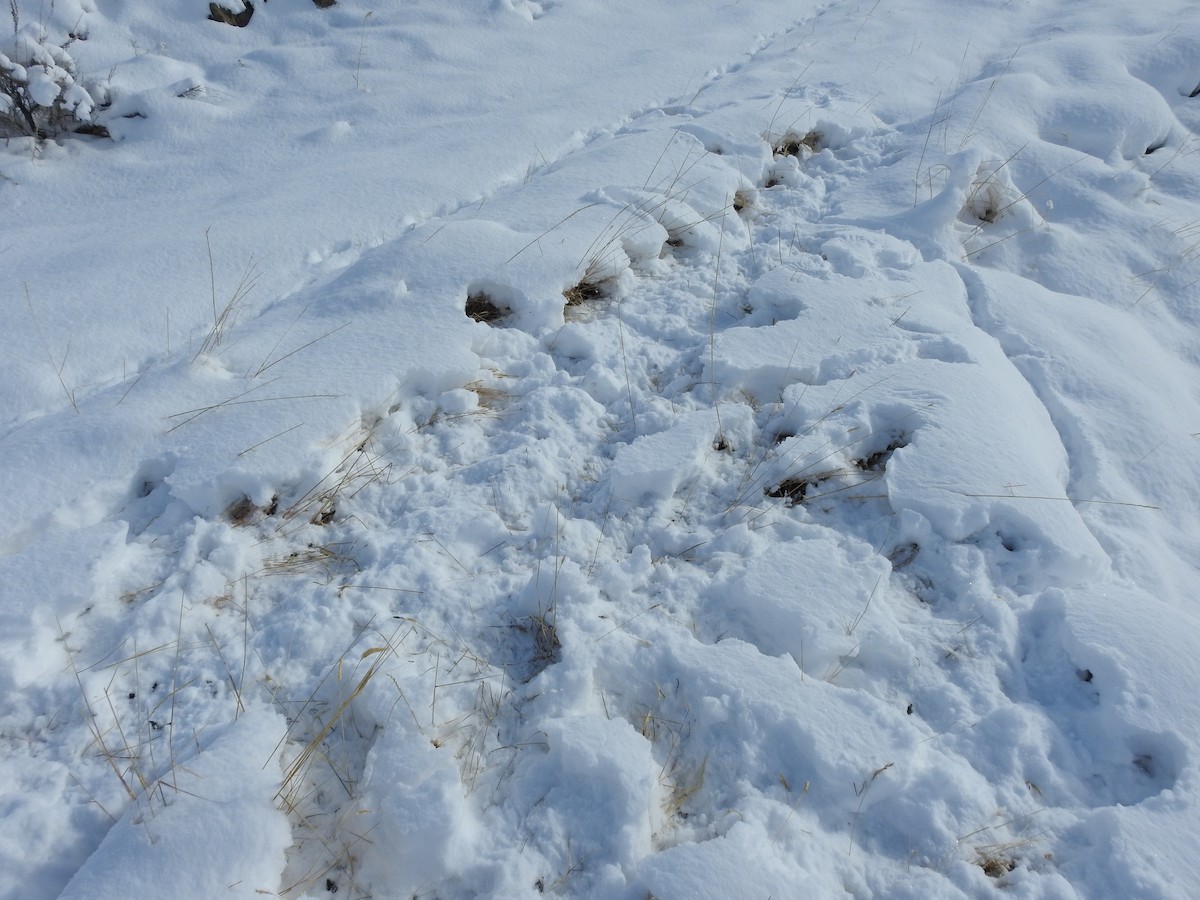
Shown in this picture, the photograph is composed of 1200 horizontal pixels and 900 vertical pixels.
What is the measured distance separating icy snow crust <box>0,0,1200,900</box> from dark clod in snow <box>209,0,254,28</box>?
1296 millimetres

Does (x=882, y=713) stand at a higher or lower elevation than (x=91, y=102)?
lower

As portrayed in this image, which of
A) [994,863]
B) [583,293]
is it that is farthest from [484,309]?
[994,863]

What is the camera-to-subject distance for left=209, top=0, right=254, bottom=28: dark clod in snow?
5109mm

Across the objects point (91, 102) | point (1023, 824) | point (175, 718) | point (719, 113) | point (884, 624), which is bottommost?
point (175, 718)

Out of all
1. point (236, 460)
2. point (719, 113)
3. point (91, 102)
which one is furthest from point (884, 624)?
point (91, 102)

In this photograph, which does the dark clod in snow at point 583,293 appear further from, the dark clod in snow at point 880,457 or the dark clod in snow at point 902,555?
the dark clod in snow at point 902,555

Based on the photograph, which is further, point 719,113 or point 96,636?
point 719,113

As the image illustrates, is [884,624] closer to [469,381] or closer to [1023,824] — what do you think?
[1023,824]

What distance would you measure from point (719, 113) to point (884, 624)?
3528mm

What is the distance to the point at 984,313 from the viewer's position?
10.3 feet

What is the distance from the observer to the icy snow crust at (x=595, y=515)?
155 cm

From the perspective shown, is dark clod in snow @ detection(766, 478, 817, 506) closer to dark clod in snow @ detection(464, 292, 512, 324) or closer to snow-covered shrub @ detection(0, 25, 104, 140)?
dark clod in snow @ detection(464, 292, 512, 324)

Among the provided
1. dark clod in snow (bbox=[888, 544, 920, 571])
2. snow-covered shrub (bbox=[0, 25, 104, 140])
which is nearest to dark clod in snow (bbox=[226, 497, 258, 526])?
dark clod in snow (bbox=[888, 544, 920, 571])

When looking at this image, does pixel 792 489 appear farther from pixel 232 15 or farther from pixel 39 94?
pixel 232 15
